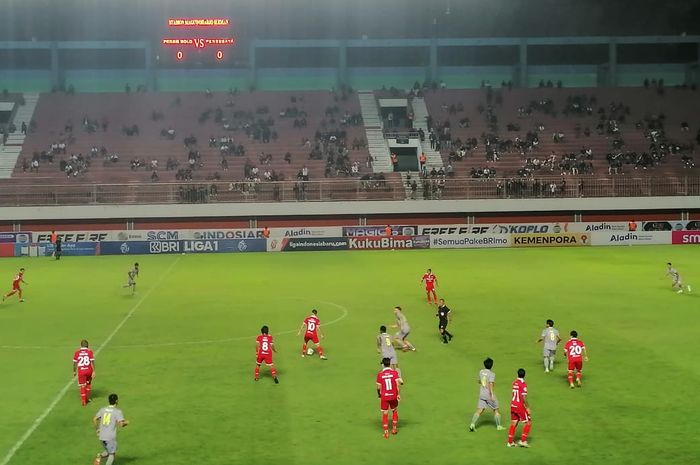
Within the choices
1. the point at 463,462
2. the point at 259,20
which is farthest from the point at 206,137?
the point at 463,462

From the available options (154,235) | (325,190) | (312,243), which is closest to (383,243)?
(312,243)

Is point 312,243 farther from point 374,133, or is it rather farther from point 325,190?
point 374,133

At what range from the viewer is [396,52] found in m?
81.2

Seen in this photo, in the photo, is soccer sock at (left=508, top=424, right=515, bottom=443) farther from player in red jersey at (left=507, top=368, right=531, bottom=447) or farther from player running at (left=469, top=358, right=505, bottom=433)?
player running at (left=469, top=358, right=505, bottom=433)

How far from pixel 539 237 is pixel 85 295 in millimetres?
34204

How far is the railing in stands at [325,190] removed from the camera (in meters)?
59.0

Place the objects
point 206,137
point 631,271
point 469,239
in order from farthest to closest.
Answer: point 206,137
point 469,239
point 631,271

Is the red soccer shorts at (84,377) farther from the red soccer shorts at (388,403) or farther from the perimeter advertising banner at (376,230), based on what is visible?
the perimeter advertising banner at (376,230)

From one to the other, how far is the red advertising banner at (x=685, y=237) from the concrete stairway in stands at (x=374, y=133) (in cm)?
2226

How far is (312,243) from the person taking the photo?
5888 centimetres

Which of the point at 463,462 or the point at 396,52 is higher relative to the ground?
the point at 396,52

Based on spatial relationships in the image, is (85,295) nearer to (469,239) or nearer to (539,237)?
(469,239)

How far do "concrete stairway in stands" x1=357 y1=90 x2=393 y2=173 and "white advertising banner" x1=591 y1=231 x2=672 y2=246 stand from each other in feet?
57.2

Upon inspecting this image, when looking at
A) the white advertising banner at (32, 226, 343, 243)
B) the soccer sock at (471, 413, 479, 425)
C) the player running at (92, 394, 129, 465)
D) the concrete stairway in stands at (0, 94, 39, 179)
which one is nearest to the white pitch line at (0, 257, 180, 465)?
the player running at (92, 394, 129, 465)
